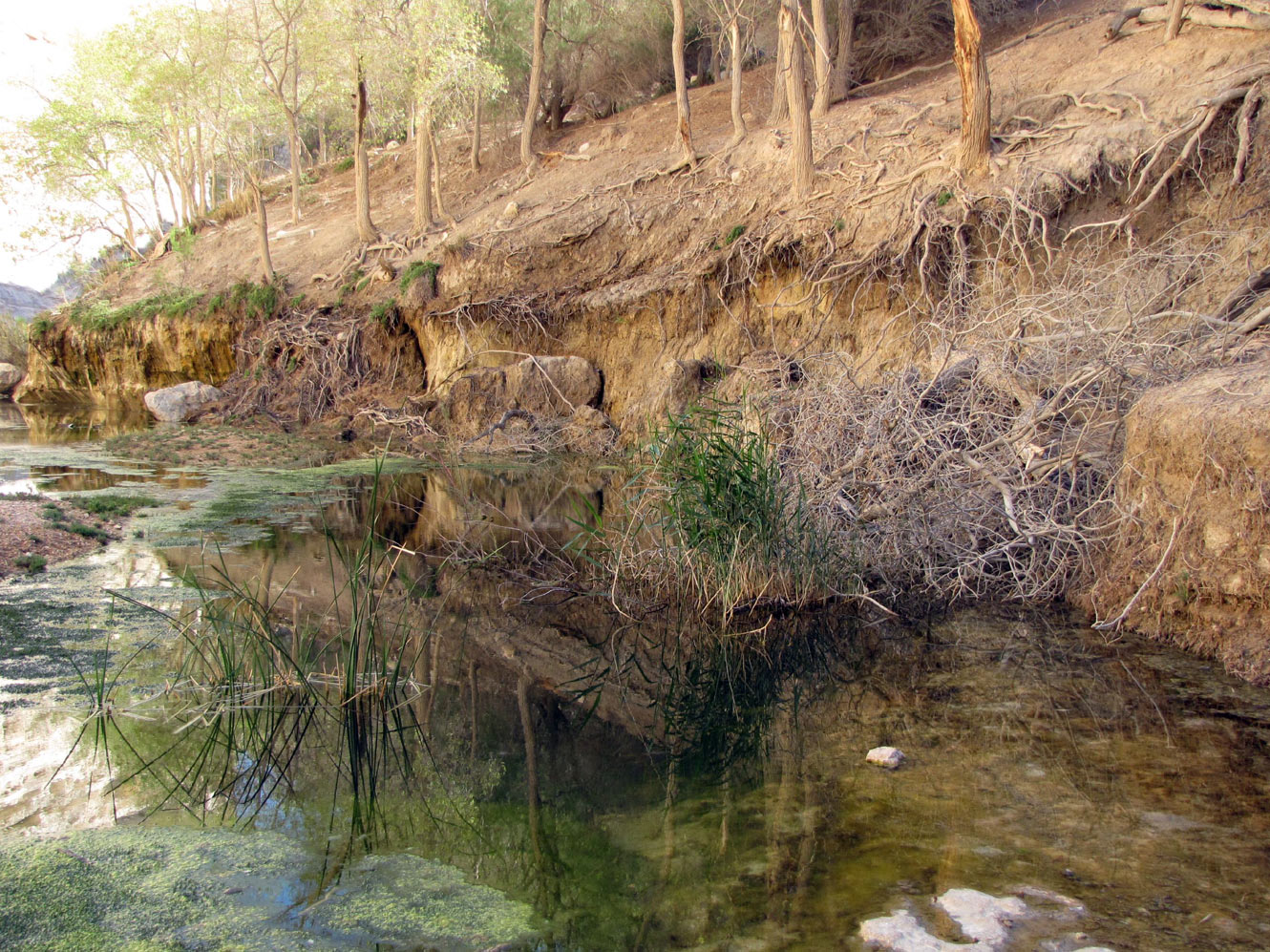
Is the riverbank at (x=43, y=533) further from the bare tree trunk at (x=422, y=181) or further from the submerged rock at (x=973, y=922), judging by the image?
the bare tree trunk at (x=422, y=181)

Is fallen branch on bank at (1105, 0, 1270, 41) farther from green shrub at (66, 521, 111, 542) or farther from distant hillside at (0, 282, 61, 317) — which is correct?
distant hillside at (0, 282, 61, 317)

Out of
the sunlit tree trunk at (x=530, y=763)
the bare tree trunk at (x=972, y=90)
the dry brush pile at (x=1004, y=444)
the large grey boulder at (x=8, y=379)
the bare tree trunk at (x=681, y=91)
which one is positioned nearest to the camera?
the sunlit tree trunk at (x=530, y=763)

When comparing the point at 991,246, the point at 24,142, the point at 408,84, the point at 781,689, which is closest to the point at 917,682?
the point at 781,689

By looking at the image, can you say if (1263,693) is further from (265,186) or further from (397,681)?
(265,186)

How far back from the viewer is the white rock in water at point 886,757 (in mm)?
3938

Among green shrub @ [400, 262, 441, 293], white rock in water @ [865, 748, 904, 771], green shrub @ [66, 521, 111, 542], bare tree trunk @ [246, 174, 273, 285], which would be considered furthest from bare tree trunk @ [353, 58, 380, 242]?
white rock in water @ [865, 748, 904, 771]

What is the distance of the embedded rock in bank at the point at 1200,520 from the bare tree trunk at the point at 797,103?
972 centimetres

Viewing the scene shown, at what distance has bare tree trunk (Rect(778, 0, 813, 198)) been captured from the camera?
45.4 ft

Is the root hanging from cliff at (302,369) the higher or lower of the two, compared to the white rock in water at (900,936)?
higher

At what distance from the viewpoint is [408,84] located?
1902 centimetres

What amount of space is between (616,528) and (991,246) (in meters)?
7.02

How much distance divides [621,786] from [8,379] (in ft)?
105

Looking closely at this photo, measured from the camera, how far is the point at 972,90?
11734 mm

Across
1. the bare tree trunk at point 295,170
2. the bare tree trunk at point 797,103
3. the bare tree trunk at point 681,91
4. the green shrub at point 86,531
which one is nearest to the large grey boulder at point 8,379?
the bare tree trunk at point 295,170
